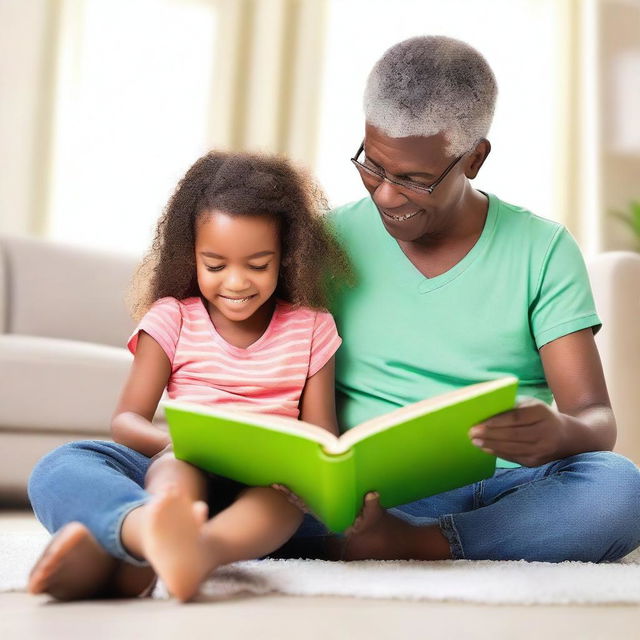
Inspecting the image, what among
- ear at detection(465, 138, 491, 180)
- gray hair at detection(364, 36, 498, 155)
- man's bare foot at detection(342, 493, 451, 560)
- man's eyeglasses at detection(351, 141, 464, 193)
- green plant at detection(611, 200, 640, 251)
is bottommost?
man's bare foot at detection(342, 493, 451, 560)

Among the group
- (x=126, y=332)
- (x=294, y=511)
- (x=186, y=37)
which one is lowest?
(x=126, y=332)

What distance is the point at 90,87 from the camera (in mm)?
4180

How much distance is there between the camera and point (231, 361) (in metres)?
1.37

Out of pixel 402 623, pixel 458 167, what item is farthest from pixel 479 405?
pixel 458 167

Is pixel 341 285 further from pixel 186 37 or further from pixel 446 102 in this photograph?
pixel 186 37

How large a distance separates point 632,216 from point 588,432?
3.75 meters

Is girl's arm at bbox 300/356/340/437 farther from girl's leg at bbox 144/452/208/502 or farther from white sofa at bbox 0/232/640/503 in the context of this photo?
white sofa at bbox 0/232/640/503

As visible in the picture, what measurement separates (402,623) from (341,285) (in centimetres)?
73

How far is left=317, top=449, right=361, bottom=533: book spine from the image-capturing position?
994mm

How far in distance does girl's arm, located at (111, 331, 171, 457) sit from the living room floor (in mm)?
Answer: 281

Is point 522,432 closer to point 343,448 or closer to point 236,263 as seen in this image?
point 343,448

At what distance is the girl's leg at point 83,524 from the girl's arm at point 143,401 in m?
0.10

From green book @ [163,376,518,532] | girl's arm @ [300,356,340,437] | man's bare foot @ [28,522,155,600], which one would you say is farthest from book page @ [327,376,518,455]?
girl's arm @ [300,356,340,437]

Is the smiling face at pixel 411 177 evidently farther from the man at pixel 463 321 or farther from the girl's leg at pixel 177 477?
the girl's leg at pixel 177 477
